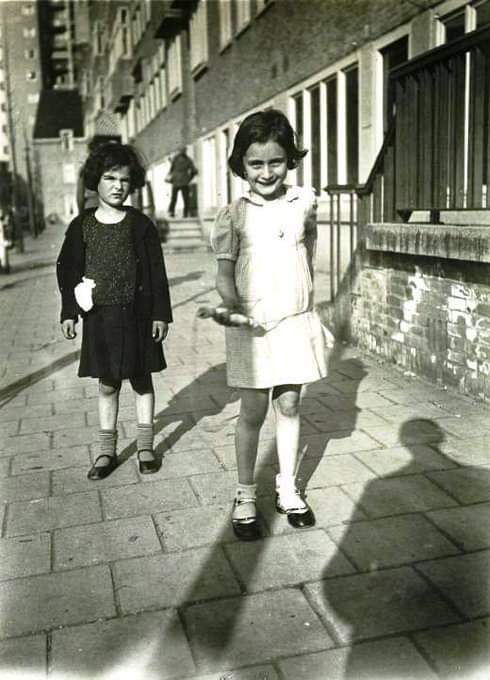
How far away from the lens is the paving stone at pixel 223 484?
12.9ft

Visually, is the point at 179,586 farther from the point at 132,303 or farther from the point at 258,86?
the point at 258,86

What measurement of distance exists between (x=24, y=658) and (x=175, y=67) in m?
24.7

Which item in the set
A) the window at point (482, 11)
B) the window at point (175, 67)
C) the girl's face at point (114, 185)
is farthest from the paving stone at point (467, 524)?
the window at point (175, 67)

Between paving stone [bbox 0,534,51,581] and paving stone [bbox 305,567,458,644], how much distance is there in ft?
3.65

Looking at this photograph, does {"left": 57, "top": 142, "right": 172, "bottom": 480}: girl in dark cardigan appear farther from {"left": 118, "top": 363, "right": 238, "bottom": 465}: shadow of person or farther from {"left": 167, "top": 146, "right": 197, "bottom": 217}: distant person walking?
{"left": 167, "top": 146, "right": 197, "bottom": 217}: distant person walking

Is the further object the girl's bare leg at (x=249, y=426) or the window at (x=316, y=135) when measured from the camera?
the window at (x=316, y=135)

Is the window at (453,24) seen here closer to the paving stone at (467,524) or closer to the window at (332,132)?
the window at (332,132)

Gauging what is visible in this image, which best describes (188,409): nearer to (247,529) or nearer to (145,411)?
(145,411)

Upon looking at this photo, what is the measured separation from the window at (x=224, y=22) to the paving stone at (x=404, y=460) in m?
14.9

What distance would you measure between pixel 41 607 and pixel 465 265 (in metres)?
3.62

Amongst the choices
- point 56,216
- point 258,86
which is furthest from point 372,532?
point 56,216

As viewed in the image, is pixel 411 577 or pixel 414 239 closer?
pixel 411 577

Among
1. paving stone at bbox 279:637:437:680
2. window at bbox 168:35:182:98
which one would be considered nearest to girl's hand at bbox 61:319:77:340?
Answer: paving stone at bbox 279:637:437:680

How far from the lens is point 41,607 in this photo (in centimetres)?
288
